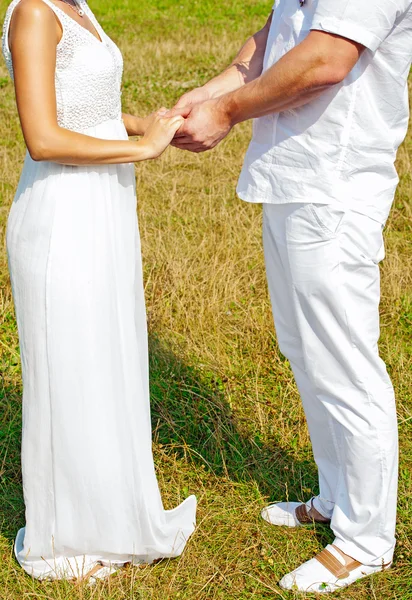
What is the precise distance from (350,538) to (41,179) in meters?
1.76

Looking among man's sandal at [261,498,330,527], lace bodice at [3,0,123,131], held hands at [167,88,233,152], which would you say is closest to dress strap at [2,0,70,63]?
lace bodice at [3,0,123,131]

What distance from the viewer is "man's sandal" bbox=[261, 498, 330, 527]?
3352 millimetres

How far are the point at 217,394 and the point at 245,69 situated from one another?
1.75 metres

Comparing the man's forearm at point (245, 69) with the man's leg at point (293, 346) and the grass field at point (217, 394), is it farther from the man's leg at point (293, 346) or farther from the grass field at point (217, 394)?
the grass field at point (217, 394)

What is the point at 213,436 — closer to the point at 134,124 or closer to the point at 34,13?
the point at 134,124

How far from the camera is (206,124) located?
2900 millimetres

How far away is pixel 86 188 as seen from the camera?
274 cm

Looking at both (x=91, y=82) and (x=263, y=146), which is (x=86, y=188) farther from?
(x=263, y=146)

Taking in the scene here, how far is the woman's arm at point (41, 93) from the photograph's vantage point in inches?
96.1

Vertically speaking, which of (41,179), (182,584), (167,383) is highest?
(41,179)

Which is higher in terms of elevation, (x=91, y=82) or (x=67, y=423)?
(x=91, y=82)

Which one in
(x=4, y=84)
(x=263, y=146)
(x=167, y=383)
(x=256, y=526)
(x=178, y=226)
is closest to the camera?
(x=263, y=146)

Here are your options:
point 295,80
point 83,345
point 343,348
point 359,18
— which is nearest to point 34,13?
point 295,80

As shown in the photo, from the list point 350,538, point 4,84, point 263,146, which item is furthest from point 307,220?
point 4,84
